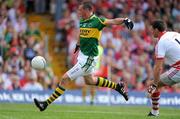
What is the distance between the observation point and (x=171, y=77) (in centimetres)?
1708

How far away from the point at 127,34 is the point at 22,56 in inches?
200

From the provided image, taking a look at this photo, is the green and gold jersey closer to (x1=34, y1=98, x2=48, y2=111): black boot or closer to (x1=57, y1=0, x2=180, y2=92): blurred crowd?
(x1=34, y1=98, x2=48, y2=111): black boot

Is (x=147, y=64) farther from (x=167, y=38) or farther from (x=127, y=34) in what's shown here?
(x=167, y=38)

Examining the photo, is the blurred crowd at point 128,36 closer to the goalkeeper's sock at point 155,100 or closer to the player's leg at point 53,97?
the player's leg at point 53,97

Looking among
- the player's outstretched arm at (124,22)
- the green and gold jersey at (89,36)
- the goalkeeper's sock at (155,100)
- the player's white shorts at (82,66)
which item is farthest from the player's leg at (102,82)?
the player's outstretched arm at (124,22)

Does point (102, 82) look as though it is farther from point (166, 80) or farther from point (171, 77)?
point (171, 77)

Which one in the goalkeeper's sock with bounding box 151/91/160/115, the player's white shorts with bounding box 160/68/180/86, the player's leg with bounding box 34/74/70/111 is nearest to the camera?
the player's white shorts with bounding box 160/68/180/86

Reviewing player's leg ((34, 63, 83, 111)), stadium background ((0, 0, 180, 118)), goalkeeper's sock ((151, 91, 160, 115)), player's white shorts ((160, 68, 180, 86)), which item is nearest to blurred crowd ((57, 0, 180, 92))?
stadium background ((0, 0, 180, 118))

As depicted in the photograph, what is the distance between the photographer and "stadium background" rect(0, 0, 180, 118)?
2686cm

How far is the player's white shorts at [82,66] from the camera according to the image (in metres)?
17.6

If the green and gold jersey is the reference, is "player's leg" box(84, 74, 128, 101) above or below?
below

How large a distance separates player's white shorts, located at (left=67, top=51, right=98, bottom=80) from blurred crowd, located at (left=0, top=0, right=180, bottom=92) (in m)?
8.81

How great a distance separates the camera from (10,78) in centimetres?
2644

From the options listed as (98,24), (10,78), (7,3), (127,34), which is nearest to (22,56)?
(10,78)
